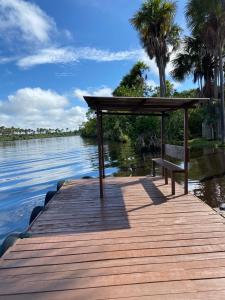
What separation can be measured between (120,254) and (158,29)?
2748cm

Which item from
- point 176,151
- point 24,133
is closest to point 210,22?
point 176,151

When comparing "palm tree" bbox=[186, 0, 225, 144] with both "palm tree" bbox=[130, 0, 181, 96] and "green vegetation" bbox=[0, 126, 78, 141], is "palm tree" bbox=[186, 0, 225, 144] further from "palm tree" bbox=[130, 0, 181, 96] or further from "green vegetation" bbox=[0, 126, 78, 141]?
"green vegetation" bbox=[0, 126, 78, 141]

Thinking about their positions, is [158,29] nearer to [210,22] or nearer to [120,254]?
[210,22]

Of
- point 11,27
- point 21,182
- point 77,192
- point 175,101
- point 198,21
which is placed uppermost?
point 198,21

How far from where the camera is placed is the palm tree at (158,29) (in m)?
26.8

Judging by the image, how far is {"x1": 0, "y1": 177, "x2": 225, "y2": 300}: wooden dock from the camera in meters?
2.73

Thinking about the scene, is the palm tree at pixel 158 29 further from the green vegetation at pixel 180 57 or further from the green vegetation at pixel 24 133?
the green vegetation at pixel 24 133

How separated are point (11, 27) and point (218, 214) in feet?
57.0

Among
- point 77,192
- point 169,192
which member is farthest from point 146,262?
point 77,192

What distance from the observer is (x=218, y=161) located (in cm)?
1602

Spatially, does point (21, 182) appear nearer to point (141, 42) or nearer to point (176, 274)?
point (176, 274)

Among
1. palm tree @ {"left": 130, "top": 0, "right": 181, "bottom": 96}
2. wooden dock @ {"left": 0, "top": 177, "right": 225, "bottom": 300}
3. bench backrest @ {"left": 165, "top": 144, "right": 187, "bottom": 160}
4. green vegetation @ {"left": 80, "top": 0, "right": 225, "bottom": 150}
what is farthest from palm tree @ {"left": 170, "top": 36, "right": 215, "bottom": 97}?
wooden dock @ {"left": 0, "top": 177, "right": 225, "bottom": 300}

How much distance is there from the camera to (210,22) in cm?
2141

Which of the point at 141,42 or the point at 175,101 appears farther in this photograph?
the point at 141,42
